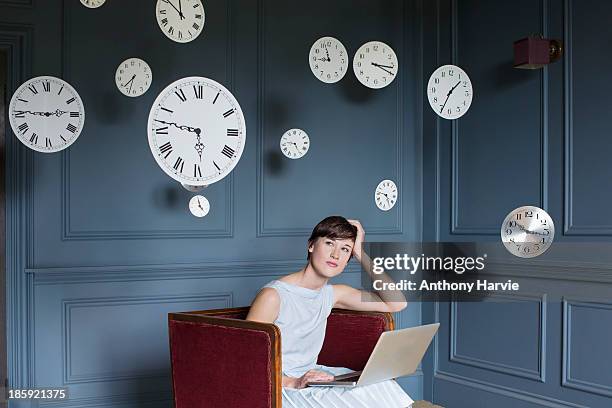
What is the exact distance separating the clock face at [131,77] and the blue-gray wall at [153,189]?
9cm

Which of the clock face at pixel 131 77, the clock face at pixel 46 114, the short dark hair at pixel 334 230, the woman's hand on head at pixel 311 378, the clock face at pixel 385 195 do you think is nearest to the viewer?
the woman's hand on head at pixel 311 378

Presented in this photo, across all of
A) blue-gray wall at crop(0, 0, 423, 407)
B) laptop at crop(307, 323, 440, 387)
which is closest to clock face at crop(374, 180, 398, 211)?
blue-gray wall at crop(0, 0, 423, 407)

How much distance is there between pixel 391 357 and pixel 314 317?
443mm

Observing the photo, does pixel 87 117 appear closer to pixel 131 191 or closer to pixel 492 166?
pixel 131 191

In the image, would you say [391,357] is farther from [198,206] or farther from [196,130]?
[198,206]

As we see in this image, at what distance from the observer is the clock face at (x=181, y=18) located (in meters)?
4.06

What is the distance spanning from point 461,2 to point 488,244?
1.53 metres

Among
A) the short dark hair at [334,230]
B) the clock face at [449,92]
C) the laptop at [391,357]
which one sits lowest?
the laptop at [391,357]

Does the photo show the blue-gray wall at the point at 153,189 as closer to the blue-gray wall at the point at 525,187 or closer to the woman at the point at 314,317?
the blue-gray wall at the point at 525,187

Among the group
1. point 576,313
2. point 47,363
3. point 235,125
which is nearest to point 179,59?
point 235,125

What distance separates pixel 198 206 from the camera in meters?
4.40

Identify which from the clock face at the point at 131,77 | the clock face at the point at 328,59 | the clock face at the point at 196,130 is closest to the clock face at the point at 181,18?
the clock face at the point at 131,77

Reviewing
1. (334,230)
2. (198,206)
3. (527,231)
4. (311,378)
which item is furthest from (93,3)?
(527,231)

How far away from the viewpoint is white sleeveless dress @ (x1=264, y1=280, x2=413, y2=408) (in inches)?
113
